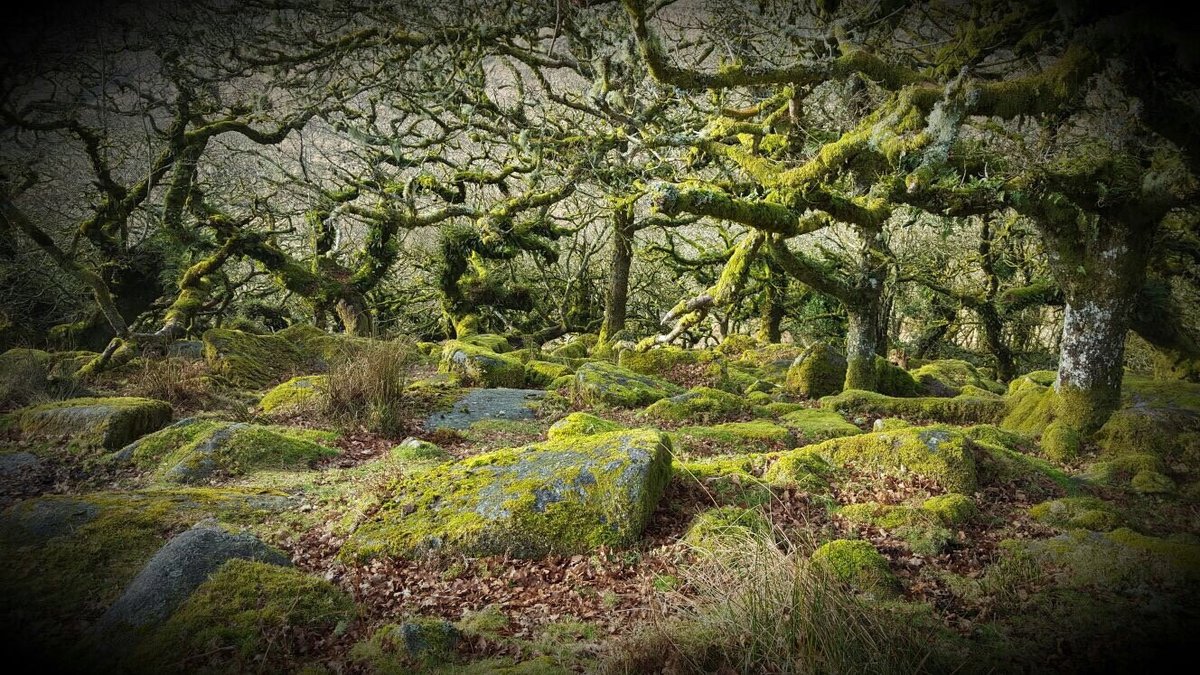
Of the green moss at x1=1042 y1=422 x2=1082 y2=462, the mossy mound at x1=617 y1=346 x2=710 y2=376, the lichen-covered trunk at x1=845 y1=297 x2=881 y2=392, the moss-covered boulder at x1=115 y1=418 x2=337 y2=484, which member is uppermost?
the lichen-covered trunk at x1=845 y1=297 x2=881 y2=392

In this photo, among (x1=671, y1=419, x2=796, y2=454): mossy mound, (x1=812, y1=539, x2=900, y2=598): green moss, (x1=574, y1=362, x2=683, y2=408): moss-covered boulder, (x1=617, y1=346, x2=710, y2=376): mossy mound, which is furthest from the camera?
(x1=617, y1=346, x2=710, y2=376): mossy mound

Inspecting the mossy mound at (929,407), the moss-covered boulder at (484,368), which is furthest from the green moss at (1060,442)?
the moss-covered boulder at (484,368)

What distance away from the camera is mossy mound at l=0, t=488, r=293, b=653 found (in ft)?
10.8

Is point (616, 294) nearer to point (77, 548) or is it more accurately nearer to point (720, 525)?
point (720, 525)

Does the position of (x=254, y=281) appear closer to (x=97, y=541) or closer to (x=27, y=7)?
(x=27, y=7)

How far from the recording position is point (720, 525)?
4625mm

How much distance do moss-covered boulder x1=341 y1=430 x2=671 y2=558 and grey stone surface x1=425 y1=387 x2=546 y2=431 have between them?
381 centimetres

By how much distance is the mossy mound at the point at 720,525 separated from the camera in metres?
4.18

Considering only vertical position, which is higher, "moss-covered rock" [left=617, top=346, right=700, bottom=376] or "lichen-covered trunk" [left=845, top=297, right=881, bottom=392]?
"lichen-covered trunk" [left=845, top=297, right=881, bottom=392]

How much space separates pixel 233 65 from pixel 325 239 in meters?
6.69

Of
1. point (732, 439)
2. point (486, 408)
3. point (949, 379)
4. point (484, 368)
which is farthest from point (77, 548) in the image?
point (949, 379)

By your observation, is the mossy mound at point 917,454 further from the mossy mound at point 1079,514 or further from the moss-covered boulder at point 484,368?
the moss-covered boulder at point 484,368

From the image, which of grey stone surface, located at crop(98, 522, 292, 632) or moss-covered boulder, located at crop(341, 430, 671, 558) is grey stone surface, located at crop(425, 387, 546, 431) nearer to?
moss-covered boulder, located at crop(341, 430, 671, 558)

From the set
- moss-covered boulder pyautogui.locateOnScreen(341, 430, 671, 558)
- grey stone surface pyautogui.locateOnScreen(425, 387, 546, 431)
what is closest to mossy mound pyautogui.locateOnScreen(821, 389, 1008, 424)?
grey stone surface pyautogui.locateOnScreen(425, 387, 546, 431)
